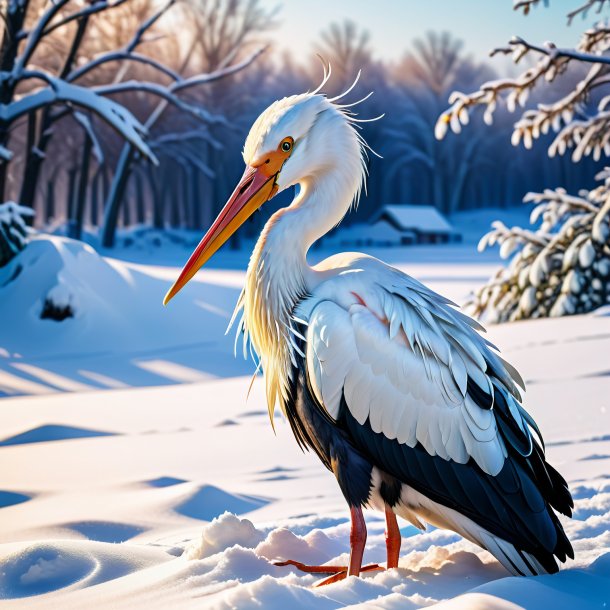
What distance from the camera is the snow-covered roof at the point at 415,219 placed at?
1300 inches

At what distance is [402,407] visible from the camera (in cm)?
252

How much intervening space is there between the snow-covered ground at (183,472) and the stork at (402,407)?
0.59 ft

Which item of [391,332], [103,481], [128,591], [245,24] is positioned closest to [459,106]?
[103,481]

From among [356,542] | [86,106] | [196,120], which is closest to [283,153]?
[356,542]

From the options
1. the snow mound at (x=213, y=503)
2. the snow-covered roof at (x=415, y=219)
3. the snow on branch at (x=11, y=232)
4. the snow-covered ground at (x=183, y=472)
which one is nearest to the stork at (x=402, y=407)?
the snow-covered ground at (x=183, y=472)

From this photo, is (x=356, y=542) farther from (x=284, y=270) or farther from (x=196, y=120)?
(x=196, y=120)

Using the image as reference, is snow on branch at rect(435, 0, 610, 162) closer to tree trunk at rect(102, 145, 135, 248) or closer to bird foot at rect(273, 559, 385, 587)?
bird foot at rect(273, 559, 385, 587)

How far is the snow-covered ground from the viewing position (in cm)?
245

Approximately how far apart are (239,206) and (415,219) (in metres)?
30.9

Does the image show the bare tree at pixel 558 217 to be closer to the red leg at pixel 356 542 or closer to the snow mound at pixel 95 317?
the snow mound at pixel 95 317

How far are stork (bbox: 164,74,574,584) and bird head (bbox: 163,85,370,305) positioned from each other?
236 millimetres

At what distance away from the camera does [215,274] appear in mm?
18141

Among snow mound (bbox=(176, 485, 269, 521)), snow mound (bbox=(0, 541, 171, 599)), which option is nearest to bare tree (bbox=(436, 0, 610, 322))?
snow mound (bbox=(176, 485, 269, 521))

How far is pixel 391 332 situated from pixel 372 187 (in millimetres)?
38305
